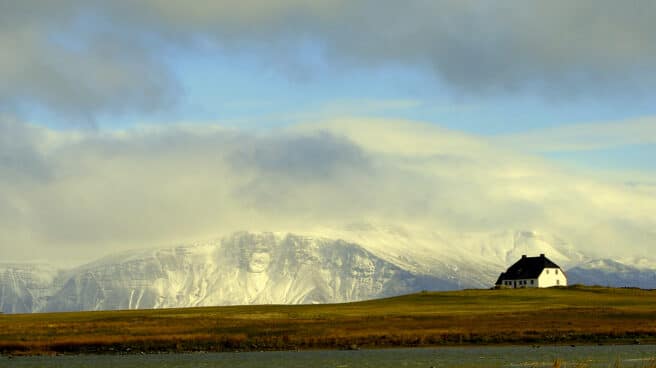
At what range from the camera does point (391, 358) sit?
92688mm

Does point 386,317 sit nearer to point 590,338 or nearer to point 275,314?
point 275,314

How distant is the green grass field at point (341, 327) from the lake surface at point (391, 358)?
4.56m

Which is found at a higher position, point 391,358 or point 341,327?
point 341,327

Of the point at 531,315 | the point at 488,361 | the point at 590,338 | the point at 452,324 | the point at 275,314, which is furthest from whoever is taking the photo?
the point at 275,314

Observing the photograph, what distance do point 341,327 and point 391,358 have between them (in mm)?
25021

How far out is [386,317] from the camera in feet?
427

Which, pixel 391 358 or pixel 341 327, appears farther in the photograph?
pixel 341 327

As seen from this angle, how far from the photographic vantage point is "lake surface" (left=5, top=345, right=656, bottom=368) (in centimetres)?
8581

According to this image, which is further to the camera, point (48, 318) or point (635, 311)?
point (48, 318)

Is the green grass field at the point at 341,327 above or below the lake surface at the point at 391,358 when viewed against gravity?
above

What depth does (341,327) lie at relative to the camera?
11738cm

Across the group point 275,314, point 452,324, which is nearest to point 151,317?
point 275,314

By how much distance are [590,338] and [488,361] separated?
930 inches

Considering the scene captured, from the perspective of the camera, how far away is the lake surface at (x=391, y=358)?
282ft
